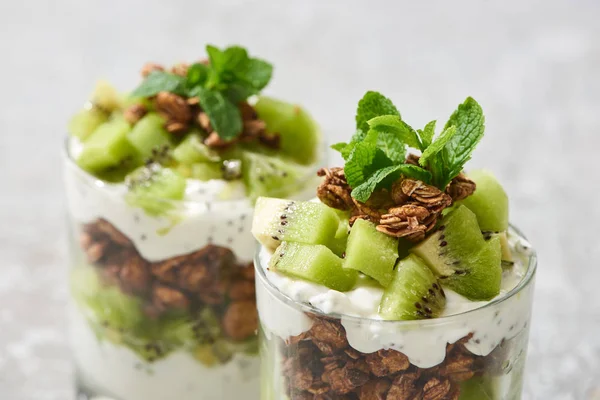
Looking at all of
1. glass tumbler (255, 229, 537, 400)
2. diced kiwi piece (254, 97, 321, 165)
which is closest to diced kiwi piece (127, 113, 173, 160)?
diced kiwi piece (254, 97, 321, 165)

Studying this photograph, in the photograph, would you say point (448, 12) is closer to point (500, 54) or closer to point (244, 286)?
point (500, 54)

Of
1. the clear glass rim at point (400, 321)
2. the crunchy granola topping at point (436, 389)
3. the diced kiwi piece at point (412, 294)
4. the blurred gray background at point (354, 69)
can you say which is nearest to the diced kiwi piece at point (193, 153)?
the clear glass rim at point (400, 321)

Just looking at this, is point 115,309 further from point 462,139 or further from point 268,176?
point 462,139

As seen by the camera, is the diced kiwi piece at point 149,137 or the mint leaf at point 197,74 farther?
the mint leaf at point 197,74

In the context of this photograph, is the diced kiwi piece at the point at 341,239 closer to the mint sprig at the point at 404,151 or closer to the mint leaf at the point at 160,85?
the mint sprig at the point at 404,151

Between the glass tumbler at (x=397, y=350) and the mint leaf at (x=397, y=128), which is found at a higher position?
the mint leaf at (x=397, y=128)

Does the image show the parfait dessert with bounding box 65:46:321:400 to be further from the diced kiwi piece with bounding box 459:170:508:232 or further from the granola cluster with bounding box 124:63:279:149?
the diced kiwi piece with bounding box 459:170:508:232

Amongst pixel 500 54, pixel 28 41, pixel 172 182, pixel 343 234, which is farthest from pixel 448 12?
pixel 343 234
